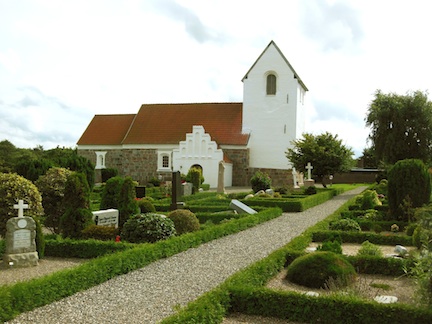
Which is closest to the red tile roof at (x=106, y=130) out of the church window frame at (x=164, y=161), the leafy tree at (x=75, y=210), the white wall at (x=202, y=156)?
the church window frame at (x=164, y=161)

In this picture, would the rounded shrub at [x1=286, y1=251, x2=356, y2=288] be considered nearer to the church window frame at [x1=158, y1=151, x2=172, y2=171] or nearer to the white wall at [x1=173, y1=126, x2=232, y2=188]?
the white wall at [x1=173, y1=126, x2=232, y2=188]

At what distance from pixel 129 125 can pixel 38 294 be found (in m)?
33.2

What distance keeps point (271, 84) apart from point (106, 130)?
13706 mm

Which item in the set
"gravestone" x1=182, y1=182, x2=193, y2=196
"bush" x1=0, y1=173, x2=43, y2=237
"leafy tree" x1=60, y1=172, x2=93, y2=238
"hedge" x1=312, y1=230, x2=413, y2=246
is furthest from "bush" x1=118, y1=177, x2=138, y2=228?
"gravestone" x1=182, y1=182, x2=193, y2=196

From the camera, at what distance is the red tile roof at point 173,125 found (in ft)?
115

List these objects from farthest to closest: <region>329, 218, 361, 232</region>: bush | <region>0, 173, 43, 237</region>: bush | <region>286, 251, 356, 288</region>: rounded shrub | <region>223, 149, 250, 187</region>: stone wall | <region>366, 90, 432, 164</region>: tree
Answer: <region>223, 149, 250, 187</region>: stone wall → <region>366, 90, 432, 164</region>: tree → <region>329, 218, 361, 232</region>: bush → <region>0, 173, 43, 237</region>: bush → <region>286, 251, 356, 288</region>: rounded shrub

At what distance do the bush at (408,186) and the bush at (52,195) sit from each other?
9161mm

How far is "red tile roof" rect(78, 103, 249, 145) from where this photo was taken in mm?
35094

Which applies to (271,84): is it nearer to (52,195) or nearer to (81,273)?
(52,195)

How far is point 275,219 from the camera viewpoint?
1484 centimetres

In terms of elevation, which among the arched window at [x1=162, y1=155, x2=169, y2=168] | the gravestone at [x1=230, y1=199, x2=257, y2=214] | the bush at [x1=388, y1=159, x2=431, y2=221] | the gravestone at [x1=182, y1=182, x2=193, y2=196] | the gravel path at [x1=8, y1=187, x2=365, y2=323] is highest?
the arched window at [x1=162, y1=155, x2=169, y2=168]

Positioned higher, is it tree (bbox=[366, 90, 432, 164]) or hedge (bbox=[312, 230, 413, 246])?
tree (bbox=[366, 90, 432, 164])

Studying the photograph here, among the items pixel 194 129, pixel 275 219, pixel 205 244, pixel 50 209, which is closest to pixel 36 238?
pixel 205 244

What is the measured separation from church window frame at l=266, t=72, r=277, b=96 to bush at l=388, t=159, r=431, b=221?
2162 cm
